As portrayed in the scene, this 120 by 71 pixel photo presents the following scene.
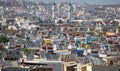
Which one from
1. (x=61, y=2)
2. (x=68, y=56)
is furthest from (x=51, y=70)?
(x=61, y=2)

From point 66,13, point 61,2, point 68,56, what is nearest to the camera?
point 68,56

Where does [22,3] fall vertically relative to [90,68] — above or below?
below

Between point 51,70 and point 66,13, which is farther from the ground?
point 51,70

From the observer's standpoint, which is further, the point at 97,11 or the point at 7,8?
the point at 97,11

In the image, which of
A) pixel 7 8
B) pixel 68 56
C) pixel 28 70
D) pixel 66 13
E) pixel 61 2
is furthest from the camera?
pixel 61 2

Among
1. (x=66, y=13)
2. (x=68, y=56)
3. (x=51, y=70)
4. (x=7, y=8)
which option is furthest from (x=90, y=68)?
(x=66, y=13)

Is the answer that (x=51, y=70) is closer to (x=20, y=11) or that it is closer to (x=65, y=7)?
(x=20, y=11)

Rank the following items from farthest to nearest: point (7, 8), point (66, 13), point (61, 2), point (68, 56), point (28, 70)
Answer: point (61, 2)
point (66, 13)
point (7, 8)
point (68, 56)
point (28, 70)

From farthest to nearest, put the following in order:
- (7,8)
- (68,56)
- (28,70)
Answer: (7,8) < (68,56) < (28,70)

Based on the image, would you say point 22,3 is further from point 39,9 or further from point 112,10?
point 112,10
